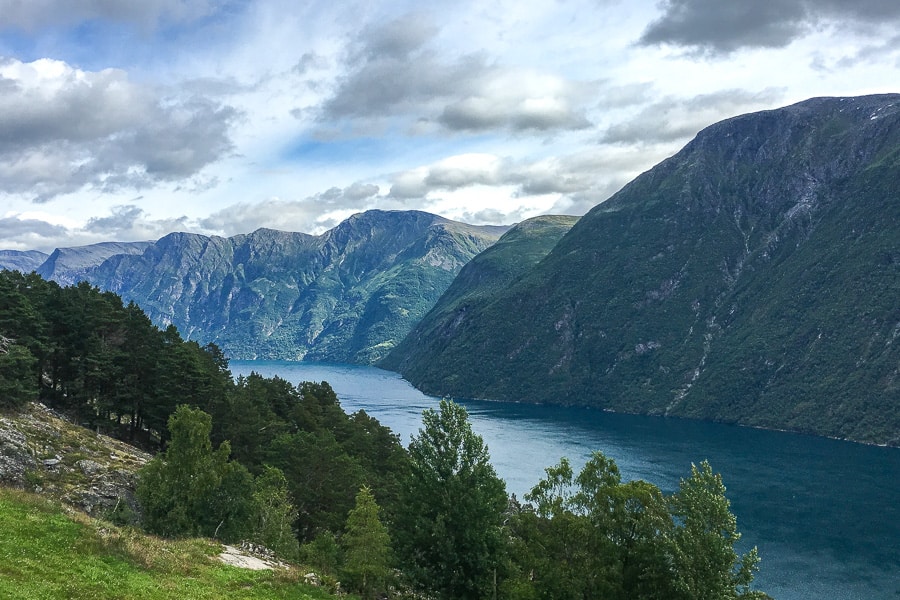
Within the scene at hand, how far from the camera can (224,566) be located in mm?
33906

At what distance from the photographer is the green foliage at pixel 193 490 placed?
45.0 metres

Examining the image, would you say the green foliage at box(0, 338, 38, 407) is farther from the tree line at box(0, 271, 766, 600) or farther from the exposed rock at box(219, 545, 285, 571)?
the exposed rock at box(219, 545, 285, 571)

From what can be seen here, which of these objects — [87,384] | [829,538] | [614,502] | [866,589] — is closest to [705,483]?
[614,502]

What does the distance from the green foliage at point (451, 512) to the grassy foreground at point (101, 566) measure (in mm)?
6809

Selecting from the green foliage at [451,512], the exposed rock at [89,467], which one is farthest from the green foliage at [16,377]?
the green foliage at [451,512]

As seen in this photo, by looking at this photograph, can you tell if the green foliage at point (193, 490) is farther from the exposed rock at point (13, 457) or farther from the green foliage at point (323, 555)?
the exposed rock at point (13, 457)

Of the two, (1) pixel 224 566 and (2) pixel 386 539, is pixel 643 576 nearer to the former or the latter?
(2) pixel 386 539

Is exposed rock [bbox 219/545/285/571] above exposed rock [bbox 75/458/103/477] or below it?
below

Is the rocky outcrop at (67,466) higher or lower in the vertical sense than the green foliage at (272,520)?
higher

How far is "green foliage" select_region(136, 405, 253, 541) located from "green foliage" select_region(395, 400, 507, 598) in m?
14.7

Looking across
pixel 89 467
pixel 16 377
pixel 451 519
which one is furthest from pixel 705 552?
pixel 16 377

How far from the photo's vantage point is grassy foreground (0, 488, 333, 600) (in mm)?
24875

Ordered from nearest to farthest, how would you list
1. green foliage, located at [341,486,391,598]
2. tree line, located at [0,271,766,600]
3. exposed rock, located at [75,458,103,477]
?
1. tree line, located at [0,271,766,600]
2. green foliage, located at [341,486,391,598]
3. exposed rock, located at [75,458,103,477]

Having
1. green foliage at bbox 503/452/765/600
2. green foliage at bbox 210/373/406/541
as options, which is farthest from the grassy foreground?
green foliage at bbox 210/373/406/541
